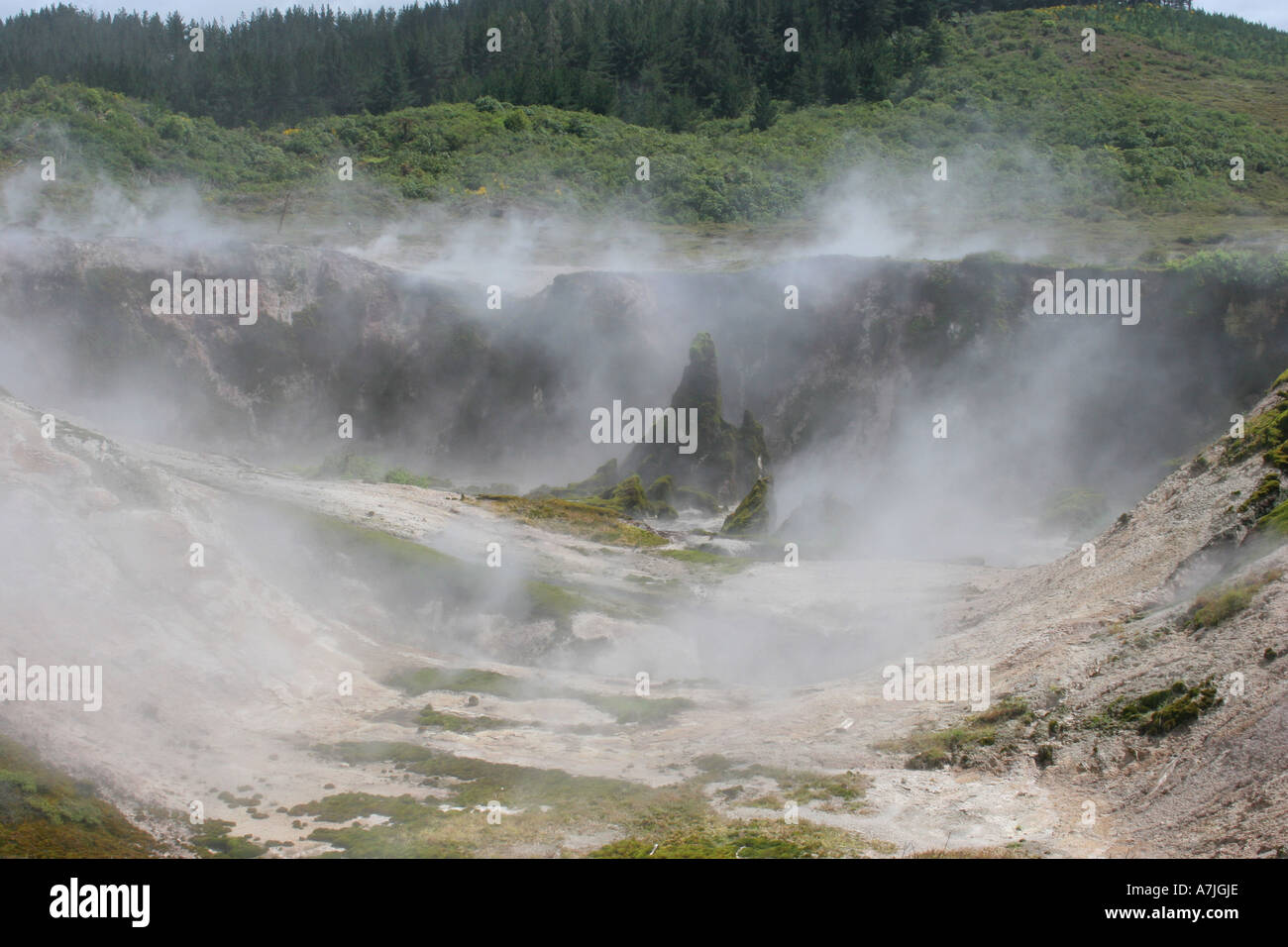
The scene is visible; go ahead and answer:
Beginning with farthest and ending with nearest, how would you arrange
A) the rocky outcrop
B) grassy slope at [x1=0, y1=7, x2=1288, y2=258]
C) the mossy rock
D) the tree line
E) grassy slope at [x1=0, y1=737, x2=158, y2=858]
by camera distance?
the tree line, grassy slope at [x1=0, y1=7, x2=1288, y2=258], the rocky outcrop, the mossy rock, grassy slope at [x1=0, y1=737, x2=158, y2=858]

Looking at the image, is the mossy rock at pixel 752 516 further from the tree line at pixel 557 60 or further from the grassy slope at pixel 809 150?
the tree line at pixel 557 60

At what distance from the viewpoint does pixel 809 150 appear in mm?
108625

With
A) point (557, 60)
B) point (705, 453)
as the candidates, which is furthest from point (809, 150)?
point (705, 453)

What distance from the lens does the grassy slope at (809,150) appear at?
3634 inches

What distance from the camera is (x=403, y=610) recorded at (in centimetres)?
3741

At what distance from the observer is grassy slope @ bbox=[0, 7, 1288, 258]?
303 ft

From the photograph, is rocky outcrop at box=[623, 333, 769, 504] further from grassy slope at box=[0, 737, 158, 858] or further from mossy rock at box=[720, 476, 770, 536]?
grassy slope at box=[0, 737, 158, 858]

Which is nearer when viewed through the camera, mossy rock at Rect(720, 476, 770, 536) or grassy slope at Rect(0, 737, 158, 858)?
grassy slope at Rect(0, 737, 158, 858)

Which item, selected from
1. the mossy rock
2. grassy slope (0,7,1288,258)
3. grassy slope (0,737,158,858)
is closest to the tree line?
grassy slope (0,7,1288,258)

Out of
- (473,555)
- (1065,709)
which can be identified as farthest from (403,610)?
(1065,709)

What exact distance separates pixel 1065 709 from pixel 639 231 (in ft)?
236

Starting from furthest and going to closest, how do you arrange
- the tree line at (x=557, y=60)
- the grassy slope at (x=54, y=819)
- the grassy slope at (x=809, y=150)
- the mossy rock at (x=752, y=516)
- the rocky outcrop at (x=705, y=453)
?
the tree line at (x=557, y=60), the grassy slope at (x=809, y=150), the rocky outcrop at (x=705, y=453), the mossy rock at (x=752, y=516), the grassy slope at (x=54, y=819)

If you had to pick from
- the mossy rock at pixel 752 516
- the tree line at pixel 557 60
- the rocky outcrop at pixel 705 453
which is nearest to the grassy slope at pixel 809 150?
the tree line at pixel 557 60

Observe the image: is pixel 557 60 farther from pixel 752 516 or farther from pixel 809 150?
pixel 752 516
